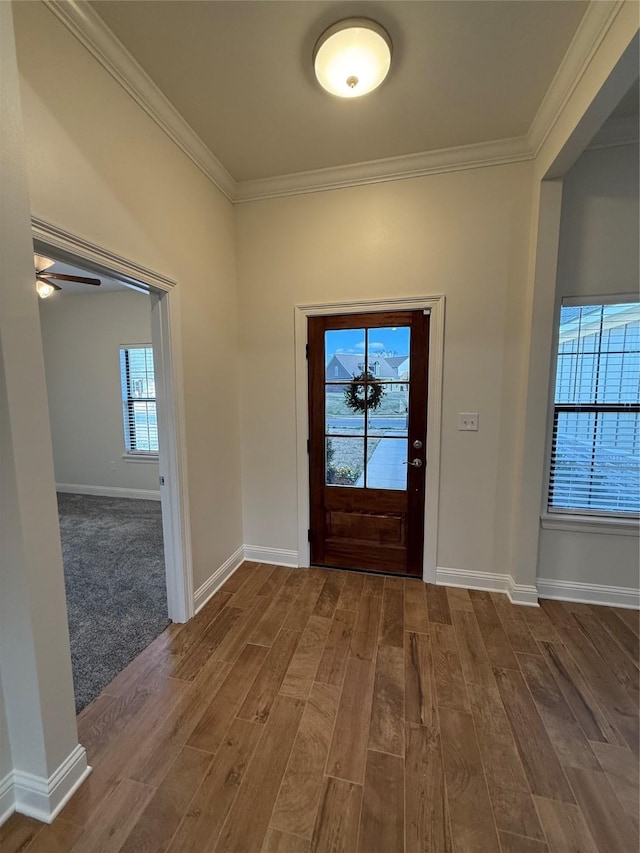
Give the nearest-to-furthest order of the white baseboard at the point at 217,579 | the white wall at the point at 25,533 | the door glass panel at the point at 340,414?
1. the white wall at the point at 25,533
2. the white baseboard at the point at 217,579
3. the door glass panel at the point at 340,414

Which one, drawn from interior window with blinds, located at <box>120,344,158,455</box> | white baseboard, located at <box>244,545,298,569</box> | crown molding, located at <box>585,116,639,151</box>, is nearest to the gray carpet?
white baseboard, located at <box>244,545,298,569</box>

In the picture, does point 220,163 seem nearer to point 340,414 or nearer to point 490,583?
point 340,414

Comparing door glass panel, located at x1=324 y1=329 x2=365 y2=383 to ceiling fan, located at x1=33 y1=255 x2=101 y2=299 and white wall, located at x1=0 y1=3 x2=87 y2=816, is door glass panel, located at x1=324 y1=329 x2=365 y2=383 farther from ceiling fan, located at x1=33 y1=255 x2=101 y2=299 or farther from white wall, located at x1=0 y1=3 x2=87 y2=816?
ceiling fan, located at x1=33 y1=255 x2=101 y2=299

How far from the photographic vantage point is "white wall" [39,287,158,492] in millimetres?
4777

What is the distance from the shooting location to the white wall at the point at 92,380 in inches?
188

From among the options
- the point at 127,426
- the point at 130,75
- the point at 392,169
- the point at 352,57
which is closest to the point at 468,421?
the point at 392,169

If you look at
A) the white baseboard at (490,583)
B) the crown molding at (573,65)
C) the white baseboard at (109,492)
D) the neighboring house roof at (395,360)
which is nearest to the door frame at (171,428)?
the neighboring house roof at (395,360)

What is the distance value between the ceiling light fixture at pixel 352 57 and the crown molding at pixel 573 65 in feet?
2.66

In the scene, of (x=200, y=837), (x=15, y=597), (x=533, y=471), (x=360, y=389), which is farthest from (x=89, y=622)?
(x=533, y=471)

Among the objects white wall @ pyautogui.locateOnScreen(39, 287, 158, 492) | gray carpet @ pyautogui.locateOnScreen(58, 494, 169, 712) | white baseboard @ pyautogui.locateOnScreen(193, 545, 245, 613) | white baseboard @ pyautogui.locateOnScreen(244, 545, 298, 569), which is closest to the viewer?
gray carpet @ pyautogui.locateOnScreen(58, 494, 169, 712)

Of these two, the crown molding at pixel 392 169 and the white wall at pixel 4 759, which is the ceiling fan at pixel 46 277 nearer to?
the crown molding at pixel 392 169

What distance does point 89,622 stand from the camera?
2240mm

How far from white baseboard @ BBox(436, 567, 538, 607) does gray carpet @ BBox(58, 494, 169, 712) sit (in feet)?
6.48

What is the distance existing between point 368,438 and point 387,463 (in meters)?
0.24
